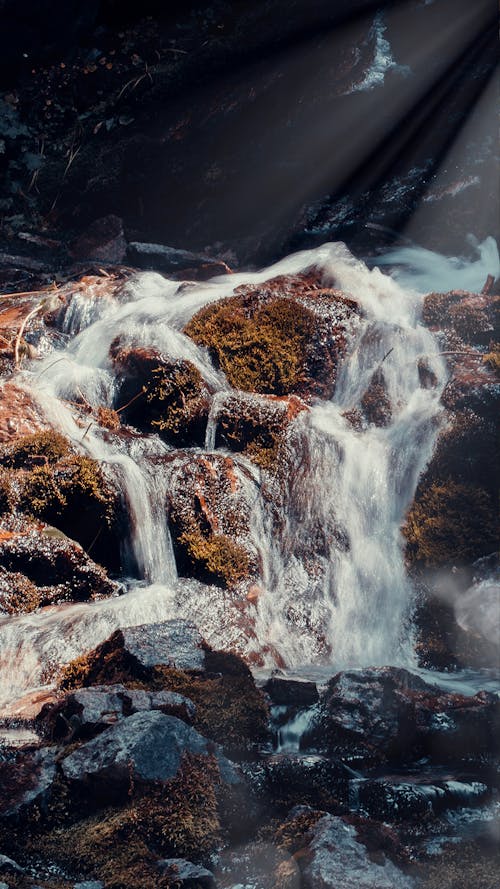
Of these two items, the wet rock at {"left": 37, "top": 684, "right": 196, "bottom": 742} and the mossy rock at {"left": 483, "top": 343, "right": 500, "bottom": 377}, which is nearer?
the wet rock at {"left": 37, "top": 684, "right": 196, "bottom": 742}

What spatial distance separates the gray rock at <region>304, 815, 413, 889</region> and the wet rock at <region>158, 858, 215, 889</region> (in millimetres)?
391

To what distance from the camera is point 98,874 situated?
325 cm

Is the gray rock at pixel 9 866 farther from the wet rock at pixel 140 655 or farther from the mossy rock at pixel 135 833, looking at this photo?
the wet rock at pixel 140 655

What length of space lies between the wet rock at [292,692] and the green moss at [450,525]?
8.36 ft

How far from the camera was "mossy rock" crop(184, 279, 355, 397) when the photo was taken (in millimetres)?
8594

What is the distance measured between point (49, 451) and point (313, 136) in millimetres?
8804

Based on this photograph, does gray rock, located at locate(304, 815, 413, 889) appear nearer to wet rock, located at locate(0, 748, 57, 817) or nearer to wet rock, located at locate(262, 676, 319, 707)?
wet rock, located at locate(0, 748, 57, 817)

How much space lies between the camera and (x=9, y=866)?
319cm

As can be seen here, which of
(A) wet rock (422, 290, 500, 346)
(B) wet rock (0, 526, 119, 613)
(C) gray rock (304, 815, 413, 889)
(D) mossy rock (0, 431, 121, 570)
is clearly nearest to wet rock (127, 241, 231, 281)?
(A) wet rock (422, 290, 500, 346)

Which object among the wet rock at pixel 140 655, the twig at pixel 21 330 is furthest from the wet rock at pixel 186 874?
the twig at pixel 21 330

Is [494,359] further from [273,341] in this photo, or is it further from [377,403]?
[273,341]

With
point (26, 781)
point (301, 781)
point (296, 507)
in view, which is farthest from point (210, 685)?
point (296, 507)

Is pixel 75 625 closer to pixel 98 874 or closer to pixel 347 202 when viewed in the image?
pixel 98 874

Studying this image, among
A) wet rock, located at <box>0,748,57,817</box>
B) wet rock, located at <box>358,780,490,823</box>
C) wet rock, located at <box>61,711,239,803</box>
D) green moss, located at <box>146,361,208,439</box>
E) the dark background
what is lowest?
wet rock, located at <box>358,780,490,823</box>
